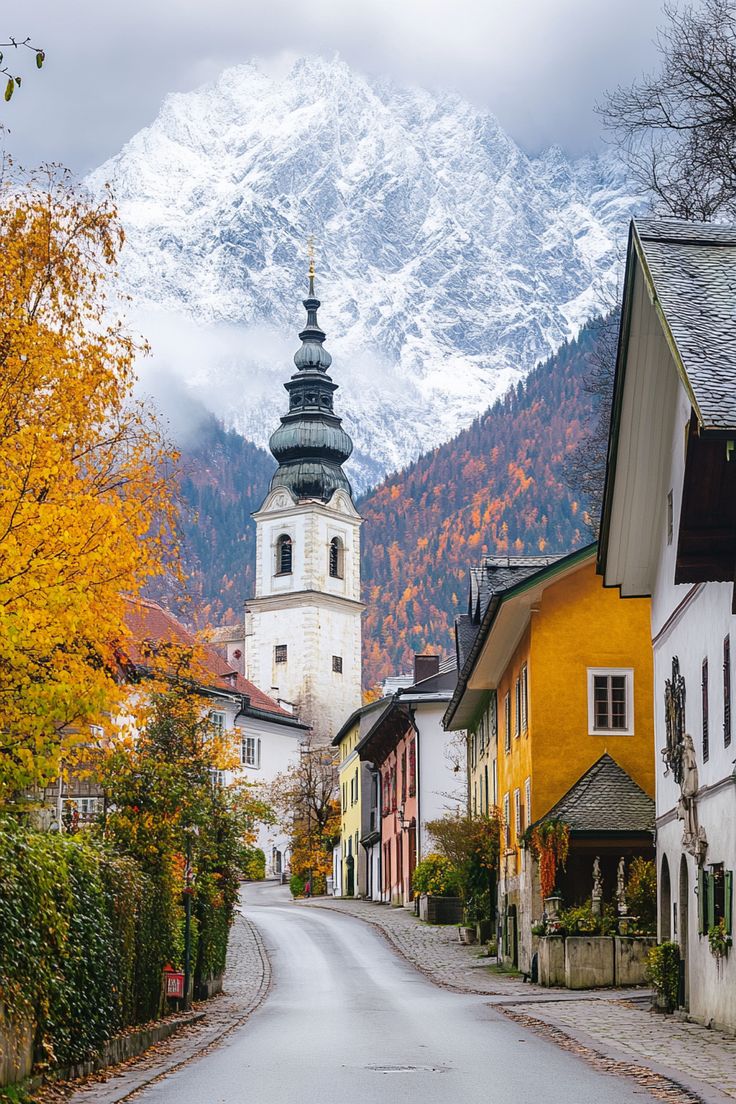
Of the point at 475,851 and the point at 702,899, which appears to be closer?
the point at 702,899

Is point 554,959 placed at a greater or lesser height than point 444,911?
greater

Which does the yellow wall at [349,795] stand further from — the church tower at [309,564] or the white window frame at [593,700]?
the white window frame at [593,700]

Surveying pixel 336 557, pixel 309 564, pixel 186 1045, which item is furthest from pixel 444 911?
pixel 336 557

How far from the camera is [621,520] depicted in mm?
24922

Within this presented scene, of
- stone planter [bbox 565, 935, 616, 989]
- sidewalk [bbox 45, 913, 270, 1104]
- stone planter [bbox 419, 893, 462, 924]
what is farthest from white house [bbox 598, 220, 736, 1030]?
stone planter [bbox 419, 893, 462, 924]

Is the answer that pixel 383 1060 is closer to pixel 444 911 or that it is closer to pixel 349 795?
pixel 444 911

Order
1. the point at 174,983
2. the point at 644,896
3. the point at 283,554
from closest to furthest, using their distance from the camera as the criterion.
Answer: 1. the point at 174,983
2. the point at 644,896
3. the point at 283,554

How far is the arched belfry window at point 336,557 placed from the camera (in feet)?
463

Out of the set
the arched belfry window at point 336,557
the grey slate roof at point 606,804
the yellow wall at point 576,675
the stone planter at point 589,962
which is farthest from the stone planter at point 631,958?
the arched belfry window at point 336,557

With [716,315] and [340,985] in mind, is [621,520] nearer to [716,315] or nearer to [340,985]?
[716,315]

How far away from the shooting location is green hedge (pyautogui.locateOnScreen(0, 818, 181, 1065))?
43.4 feet

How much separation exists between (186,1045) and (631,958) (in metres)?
12.9

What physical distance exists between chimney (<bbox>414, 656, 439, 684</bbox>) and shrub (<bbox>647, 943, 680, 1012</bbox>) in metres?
45.9

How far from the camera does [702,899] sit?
21.8m
